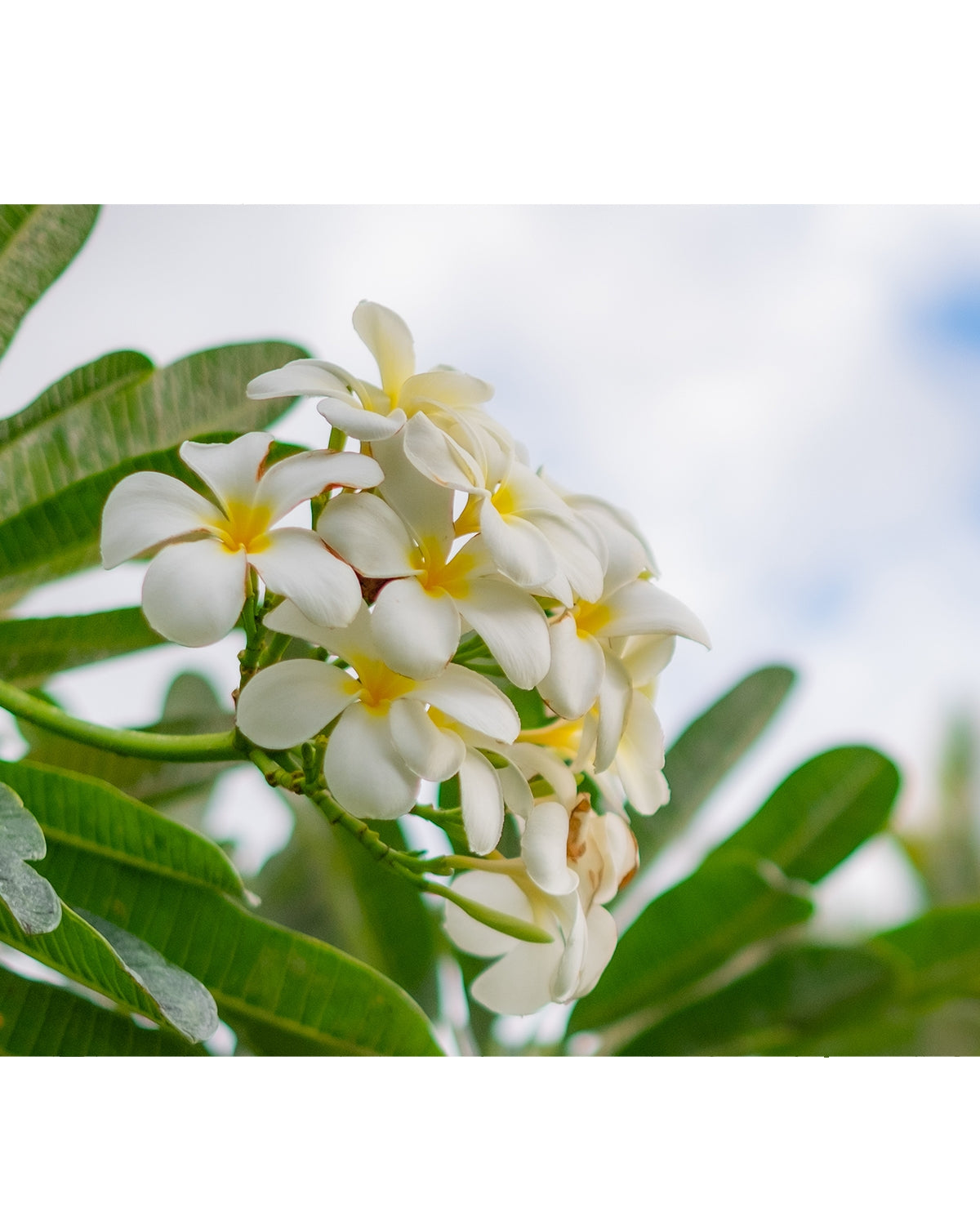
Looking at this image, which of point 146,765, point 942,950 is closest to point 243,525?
point 146,765

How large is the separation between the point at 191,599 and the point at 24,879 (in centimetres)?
13

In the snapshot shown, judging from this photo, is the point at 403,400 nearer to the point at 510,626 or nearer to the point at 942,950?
the point at 510,626

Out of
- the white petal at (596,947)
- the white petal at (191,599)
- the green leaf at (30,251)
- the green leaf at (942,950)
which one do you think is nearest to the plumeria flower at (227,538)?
the white petal at (191,599)

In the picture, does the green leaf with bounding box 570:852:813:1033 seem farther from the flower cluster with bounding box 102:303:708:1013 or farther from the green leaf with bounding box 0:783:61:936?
the green leaf with bounding box 0:783:61:936

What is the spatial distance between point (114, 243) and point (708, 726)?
26.3 inches

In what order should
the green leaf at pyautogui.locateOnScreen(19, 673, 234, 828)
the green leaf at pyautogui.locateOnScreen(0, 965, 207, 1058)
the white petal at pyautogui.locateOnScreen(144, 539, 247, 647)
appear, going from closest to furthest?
the white petal at pyautogui.locateOnScreen(144, 539, 247, 647)
the green leaf at pyautogui.locateOnScreen(0, 965, 207, 1058)
the green leaf at pyautogui.locateOnScreen(19, 673, 234, 828)

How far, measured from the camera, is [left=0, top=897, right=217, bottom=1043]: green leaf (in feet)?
1.38

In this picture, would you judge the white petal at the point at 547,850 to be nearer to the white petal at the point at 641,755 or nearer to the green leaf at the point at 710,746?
the white petal at the point at 641,755

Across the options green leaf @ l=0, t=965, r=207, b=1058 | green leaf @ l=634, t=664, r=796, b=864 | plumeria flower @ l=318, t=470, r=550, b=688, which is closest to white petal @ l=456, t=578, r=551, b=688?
plumeria flower @ l=318, t=470, r=550, b=688

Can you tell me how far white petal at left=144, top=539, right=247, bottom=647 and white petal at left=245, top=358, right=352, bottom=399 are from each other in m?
0.09

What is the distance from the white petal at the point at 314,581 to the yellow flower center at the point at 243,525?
18 millimetres

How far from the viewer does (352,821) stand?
0.46 m

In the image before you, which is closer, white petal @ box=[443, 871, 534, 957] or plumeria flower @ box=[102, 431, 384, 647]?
plumeria flower @ box=[102, 431, 384, 647]

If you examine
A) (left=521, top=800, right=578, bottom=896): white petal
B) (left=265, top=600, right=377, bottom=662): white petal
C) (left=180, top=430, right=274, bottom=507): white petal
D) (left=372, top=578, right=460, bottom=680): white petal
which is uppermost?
(left=180, top=430, right=274, bottom=507): white petal
